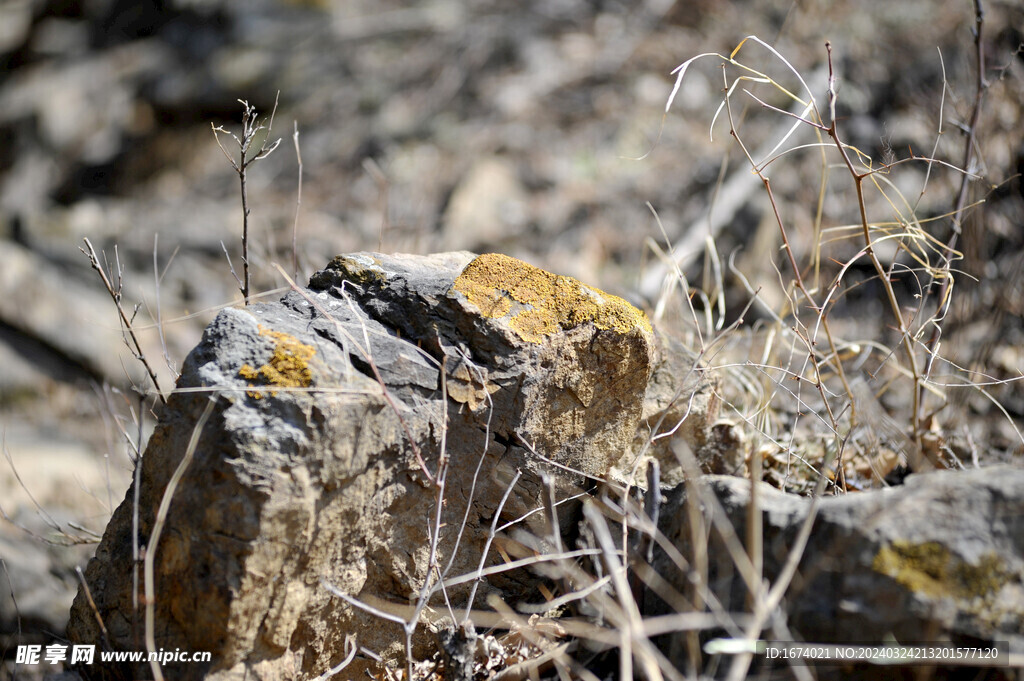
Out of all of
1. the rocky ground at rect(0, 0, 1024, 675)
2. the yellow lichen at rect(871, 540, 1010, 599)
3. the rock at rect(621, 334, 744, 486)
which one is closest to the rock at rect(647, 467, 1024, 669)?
the yellow lichen at rect(871, 540, 1010, 599)

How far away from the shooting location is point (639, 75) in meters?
8.48

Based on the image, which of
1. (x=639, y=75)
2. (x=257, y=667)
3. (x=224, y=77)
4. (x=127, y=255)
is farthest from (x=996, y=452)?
(x=224, y=77)

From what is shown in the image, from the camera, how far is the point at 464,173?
7.76 meters

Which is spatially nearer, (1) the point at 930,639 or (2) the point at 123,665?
(1) the point at 930,639

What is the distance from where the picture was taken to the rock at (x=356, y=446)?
1.79m

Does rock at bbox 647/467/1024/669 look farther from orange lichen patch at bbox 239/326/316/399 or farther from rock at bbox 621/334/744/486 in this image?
orange lichen patch at bbox 239/326/316/399

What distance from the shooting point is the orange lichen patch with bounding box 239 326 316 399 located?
1.84 metres

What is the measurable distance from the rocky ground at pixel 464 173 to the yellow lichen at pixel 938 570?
1037 mm

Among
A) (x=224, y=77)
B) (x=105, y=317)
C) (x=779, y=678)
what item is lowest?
(x=105, y=317)

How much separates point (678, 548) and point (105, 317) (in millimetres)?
6778

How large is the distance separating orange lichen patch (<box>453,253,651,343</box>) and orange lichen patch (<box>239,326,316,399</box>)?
537 mm

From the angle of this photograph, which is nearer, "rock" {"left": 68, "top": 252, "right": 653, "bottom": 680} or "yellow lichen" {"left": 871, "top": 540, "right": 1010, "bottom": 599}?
"yellow lichen" {"left": 871, "top": 540, "right": 1010, "bottom": 599}

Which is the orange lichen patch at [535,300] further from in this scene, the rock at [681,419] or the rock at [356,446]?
the rock at [681,419]

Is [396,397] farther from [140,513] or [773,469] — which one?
[773,469]
